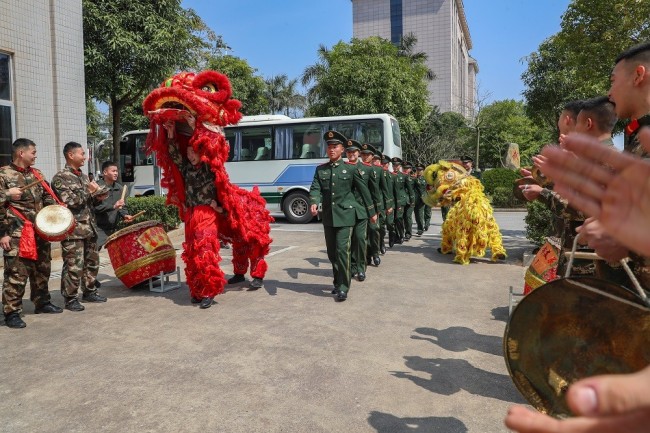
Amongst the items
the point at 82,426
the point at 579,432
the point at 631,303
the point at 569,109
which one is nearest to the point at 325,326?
the point at 82,426

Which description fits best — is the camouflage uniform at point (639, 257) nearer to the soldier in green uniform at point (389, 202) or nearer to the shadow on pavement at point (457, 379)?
the shadow on pavement at point (457, 379)

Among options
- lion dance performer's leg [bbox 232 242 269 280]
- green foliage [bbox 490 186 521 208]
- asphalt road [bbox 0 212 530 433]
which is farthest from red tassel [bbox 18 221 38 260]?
green foliage [bbox 490 186 521 208]

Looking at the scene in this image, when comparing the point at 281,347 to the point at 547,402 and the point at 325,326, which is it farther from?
the point at 547,402

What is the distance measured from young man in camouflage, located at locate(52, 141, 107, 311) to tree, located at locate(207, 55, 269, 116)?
25522mm

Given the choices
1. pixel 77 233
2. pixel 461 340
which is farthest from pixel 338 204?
pixel 77 233

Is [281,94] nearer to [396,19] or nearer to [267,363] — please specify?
[396,19]

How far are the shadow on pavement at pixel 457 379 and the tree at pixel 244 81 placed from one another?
92.4 ft

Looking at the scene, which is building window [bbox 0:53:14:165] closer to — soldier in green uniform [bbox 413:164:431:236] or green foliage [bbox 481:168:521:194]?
soldier in green uniform [bbox 413:164:431:236]

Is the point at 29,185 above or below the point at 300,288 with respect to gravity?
above

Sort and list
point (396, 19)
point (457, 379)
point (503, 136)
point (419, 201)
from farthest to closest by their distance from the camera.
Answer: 1. point (396, 19)
2. point (503, 136)
3. point (419, 201)
4. point (457, 379)

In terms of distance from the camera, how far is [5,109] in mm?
8102

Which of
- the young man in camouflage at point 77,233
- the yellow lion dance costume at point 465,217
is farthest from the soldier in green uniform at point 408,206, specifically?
the young man in camouflage at point 77,233

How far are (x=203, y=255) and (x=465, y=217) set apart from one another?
15.5 ft

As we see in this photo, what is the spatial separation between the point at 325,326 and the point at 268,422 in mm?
1899
